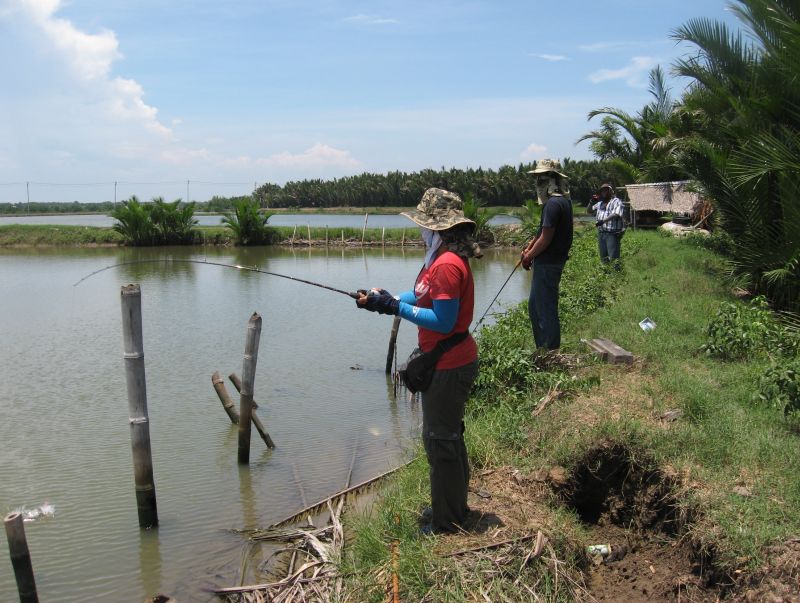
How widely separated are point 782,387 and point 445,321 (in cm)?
295

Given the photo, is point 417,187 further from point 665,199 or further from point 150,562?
point 150,562

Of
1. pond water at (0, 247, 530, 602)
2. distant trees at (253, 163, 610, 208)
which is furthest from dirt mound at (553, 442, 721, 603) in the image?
distant trees at (253, 163, 610, 208)

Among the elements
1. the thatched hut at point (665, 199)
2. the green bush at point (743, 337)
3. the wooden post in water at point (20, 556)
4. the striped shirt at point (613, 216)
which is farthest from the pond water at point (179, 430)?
the thatched hut at point (665, 199)

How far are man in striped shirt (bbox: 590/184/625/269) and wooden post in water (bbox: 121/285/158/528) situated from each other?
357 inches

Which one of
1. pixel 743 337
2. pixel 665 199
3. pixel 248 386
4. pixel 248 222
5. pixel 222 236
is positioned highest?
pixel 248 222

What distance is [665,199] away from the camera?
20781mm

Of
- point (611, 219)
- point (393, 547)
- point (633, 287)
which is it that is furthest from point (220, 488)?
point (611, 219)

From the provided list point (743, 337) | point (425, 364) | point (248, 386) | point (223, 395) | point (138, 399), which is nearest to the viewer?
point (425, 364)

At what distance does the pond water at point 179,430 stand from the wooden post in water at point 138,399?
0.27 meters

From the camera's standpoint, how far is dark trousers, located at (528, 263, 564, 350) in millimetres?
7004

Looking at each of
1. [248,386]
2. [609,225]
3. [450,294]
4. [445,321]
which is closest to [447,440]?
[445,321]

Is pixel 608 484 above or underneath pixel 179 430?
above

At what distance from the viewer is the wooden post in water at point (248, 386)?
712 cm

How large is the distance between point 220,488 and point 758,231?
25.7 ft
